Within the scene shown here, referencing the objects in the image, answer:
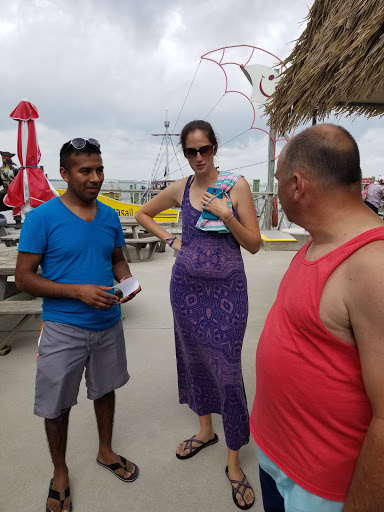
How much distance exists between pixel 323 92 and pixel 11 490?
3772 mm

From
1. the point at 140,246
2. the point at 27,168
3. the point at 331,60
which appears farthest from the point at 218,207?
the point at 140,246

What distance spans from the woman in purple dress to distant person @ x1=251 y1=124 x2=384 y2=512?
0.80 metres

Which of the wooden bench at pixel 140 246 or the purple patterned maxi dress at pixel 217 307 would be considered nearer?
the purple patterned maxi dress at pixel 217 307

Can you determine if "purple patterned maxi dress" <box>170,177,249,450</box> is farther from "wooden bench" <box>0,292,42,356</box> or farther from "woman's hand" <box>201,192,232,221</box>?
"wooden bench" <box>0,292,42,356</box>

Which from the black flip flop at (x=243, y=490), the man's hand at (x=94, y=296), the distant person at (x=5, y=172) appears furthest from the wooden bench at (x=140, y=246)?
the black flip flop at (x=243, y=490)

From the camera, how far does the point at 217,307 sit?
1807 mm

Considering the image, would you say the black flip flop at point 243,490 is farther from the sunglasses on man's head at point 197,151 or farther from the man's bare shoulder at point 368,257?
the sunglasses on man's head at point 197,151

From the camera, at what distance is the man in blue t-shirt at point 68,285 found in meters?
1.60

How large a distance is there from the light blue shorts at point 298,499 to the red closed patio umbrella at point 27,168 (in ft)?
17.7

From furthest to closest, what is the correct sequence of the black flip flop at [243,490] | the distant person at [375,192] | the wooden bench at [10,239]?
the distant person at [375,192], the wooden bench at [10,239], the black flip flop at [243,490]

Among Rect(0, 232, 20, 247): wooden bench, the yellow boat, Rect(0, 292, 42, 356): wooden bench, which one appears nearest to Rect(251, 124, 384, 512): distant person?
Rect(0, 292, 42, 356): wooden bench

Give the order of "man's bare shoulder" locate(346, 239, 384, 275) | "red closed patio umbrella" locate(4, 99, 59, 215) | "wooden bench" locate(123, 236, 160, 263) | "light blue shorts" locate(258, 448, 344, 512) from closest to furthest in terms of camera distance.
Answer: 1. "man's bare shoulder" locate(346, 239, 384, 275)
2. "light blue shorts" locate(258, 448, 344, 512)
3. "red closed patio umbrella" locate(4, 99, 59, 215)
4. "wooden bench" locate(123, 236, 160, 263)

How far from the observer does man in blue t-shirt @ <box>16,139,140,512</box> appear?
160 cm

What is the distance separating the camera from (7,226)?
10.8 m
